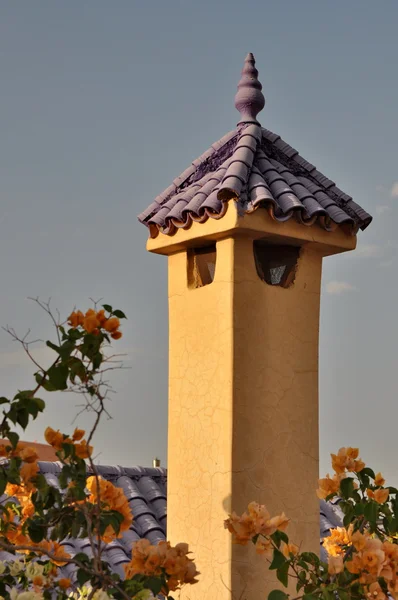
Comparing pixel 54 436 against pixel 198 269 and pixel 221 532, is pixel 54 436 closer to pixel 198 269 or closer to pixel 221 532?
pixel 221 532

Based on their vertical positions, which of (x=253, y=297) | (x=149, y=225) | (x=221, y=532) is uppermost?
(x=149, y=225)

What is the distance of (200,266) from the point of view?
20.7 feet

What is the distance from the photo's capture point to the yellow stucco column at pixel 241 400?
5.60 metres

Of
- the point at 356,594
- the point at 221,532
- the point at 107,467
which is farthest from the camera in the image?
the point at 107,467

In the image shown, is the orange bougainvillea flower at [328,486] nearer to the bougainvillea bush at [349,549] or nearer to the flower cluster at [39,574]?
the bougainvillea bush at [349,549]

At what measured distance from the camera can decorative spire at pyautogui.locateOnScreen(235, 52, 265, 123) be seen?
21.3ft

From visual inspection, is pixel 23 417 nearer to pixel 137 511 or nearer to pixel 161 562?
pixel 161 562

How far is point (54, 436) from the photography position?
12.6 ft

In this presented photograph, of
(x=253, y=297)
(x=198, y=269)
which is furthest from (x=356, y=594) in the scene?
(x=198, y=269)

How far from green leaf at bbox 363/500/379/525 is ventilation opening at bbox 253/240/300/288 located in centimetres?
218

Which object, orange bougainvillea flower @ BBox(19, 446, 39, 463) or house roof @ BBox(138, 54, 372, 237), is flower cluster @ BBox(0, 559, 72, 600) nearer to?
orange bougainvillea flower @ BBox(19, 446, 39, 463)

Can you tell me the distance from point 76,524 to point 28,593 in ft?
1.20

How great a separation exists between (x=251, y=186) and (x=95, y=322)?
2.36 m

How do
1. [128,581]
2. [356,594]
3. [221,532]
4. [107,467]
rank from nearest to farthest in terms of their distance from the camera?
[128,581] → [356,594] → [221,532] → [107,467]
